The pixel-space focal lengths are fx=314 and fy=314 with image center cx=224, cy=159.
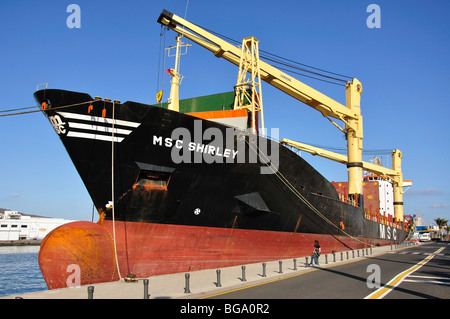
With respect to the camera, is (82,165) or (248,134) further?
(248,134)

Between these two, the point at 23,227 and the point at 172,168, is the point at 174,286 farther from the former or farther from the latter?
the point at 23,227

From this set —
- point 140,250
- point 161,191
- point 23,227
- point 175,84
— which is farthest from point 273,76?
point 23,227

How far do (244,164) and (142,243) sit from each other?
5.41 meters

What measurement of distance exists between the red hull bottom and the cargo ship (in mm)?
33

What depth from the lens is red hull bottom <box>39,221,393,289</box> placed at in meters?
9.72

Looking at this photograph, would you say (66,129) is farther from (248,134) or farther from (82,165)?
A: (248,134)

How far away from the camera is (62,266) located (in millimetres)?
9648

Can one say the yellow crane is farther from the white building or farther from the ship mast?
the white building

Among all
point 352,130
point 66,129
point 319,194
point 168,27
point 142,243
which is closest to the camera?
point 66,129

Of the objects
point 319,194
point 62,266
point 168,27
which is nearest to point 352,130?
point 319,194

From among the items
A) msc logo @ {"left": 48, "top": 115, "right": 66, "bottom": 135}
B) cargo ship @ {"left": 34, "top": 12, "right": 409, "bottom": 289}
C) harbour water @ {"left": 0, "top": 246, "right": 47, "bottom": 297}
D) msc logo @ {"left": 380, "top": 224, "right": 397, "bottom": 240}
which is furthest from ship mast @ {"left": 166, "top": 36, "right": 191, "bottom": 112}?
msc logo @ {"left": 380, "top": 224, "right": 397, "bottom": 240}

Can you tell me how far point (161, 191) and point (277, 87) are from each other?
42.9 feet

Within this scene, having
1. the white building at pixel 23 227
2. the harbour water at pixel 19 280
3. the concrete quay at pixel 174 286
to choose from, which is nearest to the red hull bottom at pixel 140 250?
the concrete quay at pixel 174 286

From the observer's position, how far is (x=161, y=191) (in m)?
11.7
